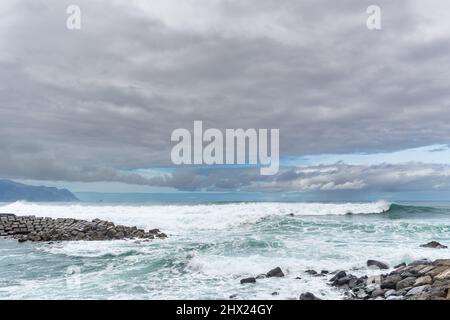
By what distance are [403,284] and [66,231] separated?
61.5 ft

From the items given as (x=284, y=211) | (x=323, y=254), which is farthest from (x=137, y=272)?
(x=284, y=211)

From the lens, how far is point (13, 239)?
2078 cm

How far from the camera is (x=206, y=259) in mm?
12633

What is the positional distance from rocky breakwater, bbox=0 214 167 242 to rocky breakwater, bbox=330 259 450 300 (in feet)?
40.9

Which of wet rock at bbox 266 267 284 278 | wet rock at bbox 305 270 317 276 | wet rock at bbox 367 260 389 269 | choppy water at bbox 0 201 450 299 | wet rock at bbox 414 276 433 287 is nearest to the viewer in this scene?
wet rock at bbox 414 276 433 287

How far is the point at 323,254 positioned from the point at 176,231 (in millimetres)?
11290

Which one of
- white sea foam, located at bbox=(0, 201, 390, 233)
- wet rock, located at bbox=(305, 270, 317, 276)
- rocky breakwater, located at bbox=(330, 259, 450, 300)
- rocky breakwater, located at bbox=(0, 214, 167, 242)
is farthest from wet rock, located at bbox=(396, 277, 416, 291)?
white sea foam, located at bbox=(0, 201, 390, 233)

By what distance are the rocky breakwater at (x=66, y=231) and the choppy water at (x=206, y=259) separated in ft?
4.07

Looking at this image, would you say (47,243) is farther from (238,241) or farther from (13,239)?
(238,241)

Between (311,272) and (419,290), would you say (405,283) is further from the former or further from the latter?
(311,272)

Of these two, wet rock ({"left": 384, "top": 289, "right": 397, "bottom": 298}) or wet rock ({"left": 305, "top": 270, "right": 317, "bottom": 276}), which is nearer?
wet rock ({"left": 384, "top": 289, "right": 397, "bottom": 298})

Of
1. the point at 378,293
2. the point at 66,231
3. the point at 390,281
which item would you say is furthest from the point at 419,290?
the point at 66,231

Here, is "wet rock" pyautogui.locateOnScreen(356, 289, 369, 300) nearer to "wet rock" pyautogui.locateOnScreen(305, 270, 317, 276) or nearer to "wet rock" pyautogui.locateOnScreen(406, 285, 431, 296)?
"wet rock" pyautogui.locateOnScreen(406, 285, 431, 296)

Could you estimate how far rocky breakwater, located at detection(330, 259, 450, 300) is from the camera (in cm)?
760
